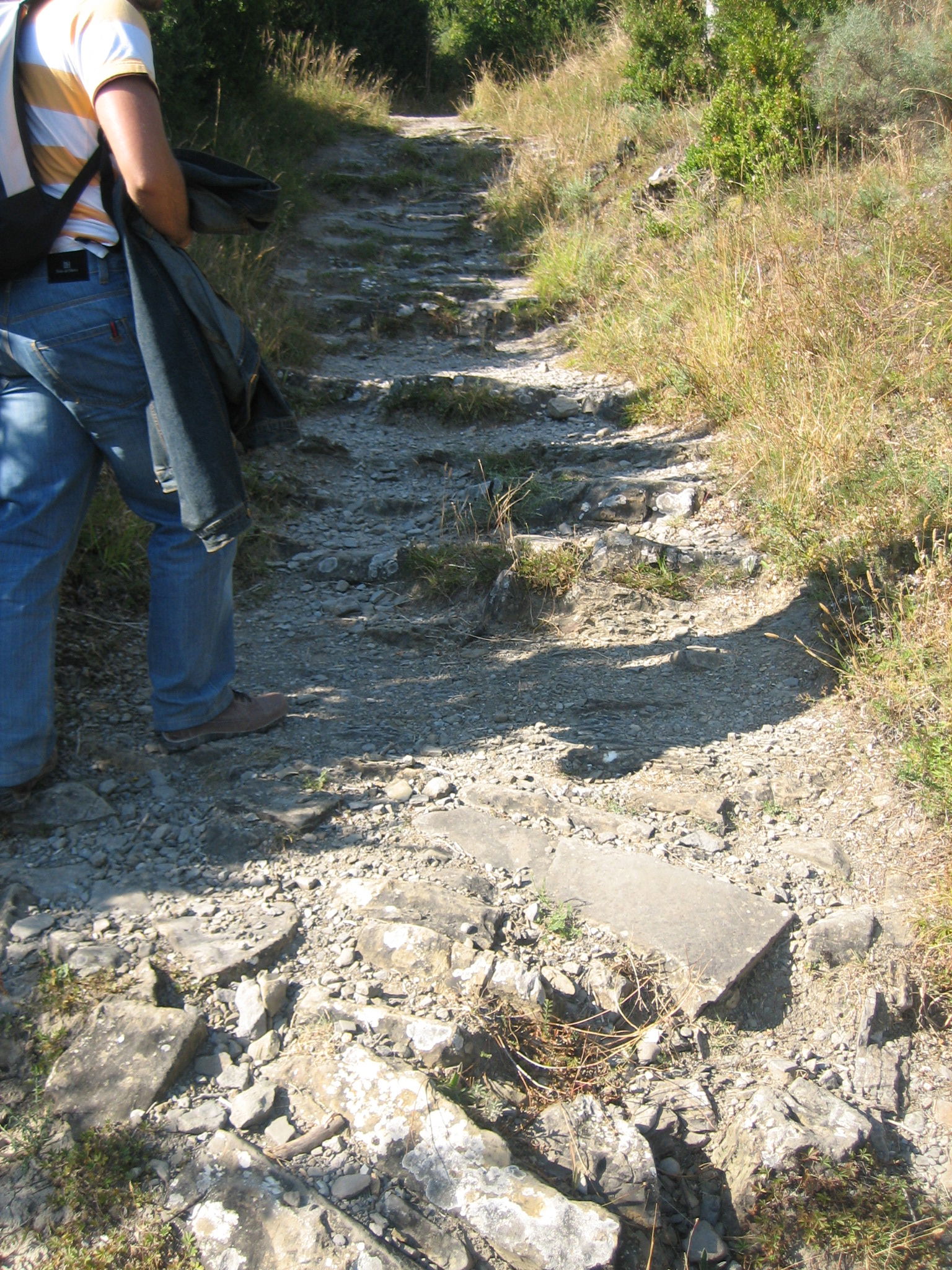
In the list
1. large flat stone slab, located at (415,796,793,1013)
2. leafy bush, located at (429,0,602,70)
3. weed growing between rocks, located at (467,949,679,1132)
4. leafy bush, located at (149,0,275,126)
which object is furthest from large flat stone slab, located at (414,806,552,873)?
leafy bush, located at (429,0,602,70)

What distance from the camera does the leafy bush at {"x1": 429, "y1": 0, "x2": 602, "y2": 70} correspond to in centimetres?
1310

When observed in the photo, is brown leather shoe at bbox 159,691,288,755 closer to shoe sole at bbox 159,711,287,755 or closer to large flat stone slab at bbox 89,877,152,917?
shoe sole at bbox 159,711,287,755

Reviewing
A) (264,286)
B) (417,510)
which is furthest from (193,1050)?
(264,286)

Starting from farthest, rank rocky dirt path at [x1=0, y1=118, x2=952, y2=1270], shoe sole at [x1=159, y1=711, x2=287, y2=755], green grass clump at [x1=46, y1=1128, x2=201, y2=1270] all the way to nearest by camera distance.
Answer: shoe sole at [x1=159, y1=711, x2=287, y2=755]
rocky dirt path at [x1=0, y1=118, x2=952, y2=1270]
green grass clump at [x1=46, y1=1128, x2=201, y2=1270]

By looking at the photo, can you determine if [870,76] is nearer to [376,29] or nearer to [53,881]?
[53,881]

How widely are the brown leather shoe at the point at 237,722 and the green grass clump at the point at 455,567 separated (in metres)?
1.11

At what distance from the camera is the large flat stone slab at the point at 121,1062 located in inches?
68.4

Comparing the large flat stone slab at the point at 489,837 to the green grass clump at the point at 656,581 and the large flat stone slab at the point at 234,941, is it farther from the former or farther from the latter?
the green grass clump at the point at 656,581

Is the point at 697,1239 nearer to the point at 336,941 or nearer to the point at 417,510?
the point at 336,941

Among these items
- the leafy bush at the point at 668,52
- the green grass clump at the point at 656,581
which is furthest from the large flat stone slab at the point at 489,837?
the leafy bush at the point at 668,52

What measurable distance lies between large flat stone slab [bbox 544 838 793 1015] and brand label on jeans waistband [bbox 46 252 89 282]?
174 centimetres

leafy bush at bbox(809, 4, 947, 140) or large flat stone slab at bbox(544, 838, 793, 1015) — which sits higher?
leafy bush at bbox(809, 4, 947, 140)

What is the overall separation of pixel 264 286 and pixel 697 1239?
5.96 meters

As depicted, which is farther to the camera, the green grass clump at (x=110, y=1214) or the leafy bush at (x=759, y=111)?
the leafy bush at (x=759, y=111)
